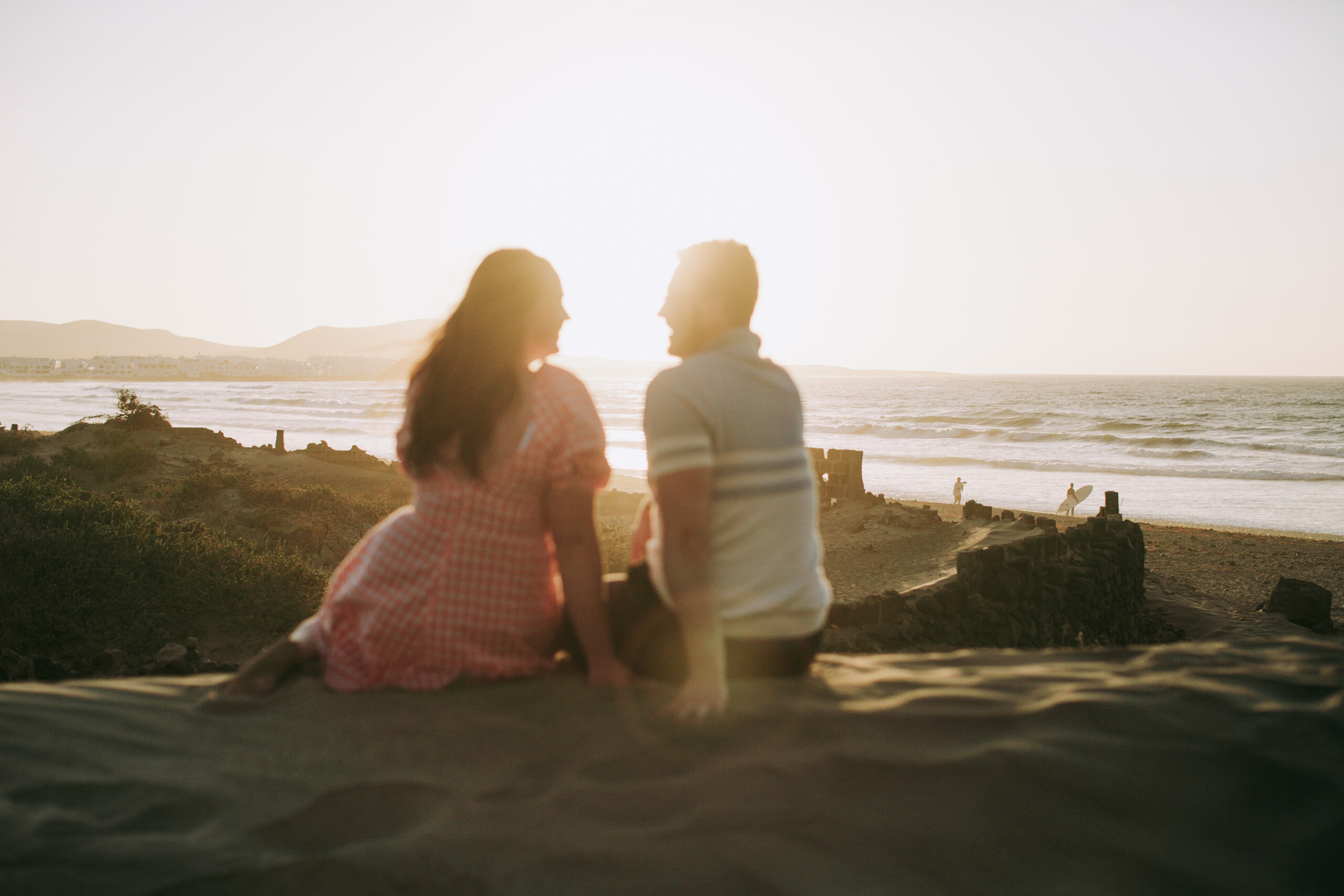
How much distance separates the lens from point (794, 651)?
91.0 inches

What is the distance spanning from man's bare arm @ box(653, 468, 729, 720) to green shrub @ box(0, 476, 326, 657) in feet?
20.0

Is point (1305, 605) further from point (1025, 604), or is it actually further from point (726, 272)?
point (726, 272)

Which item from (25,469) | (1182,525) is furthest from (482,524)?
(1182,525)

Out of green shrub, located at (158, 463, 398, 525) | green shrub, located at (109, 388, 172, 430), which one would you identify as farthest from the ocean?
green shrub, located at (109, 388, 172, 430)

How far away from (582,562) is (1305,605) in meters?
11.3

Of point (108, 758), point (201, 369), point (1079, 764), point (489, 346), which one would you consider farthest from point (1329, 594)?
point (201, 369)

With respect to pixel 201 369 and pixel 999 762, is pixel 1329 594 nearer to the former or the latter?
pixel 999 762

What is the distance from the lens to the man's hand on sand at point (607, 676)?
2.28 meters

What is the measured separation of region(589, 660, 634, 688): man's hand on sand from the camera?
2.28 metres

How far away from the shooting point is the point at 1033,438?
133 ft

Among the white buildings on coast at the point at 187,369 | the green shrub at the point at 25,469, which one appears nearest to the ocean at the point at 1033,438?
the green shrub at the point at 25,469

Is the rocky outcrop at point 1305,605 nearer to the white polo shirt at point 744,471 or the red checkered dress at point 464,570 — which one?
the white polo shirt at point 744,471

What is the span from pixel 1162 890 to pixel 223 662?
19.7ft

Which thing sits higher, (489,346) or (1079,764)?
(489,346)
